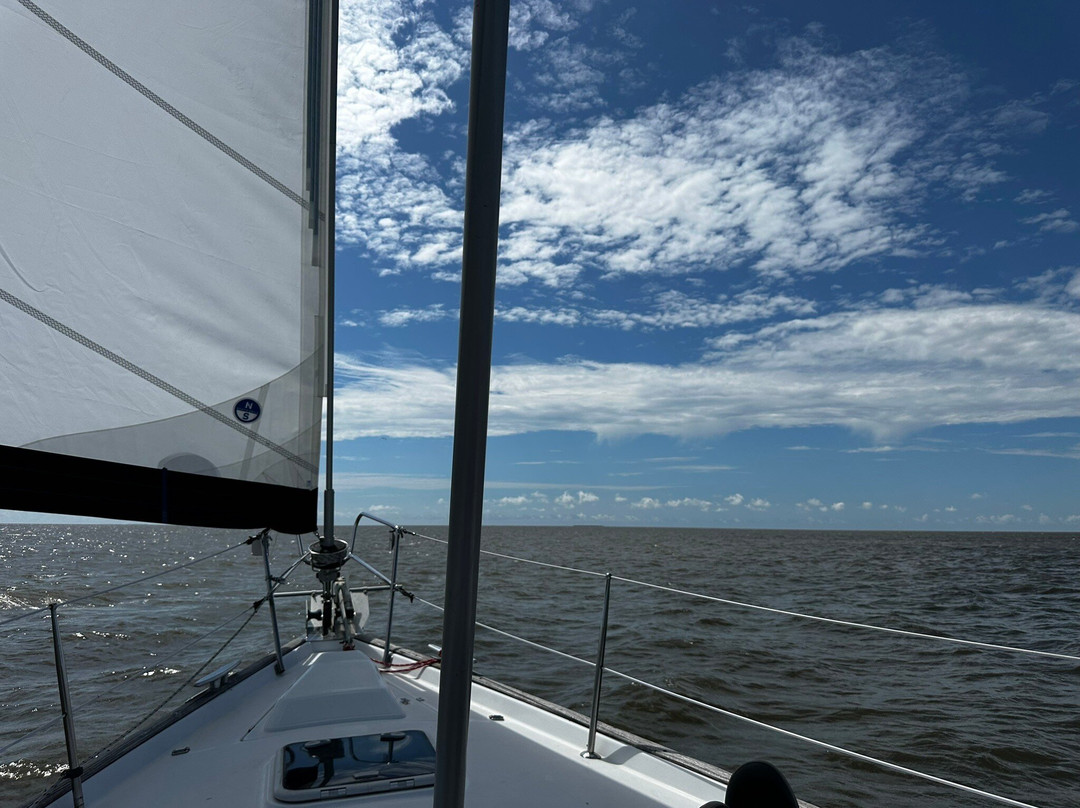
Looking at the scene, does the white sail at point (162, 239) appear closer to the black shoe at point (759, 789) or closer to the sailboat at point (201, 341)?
the sailboat at point (201, 341)

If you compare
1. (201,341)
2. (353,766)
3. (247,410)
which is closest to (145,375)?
(201,341)

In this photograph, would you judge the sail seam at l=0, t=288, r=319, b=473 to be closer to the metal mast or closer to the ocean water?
the metal mast

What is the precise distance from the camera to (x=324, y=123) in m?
2.22

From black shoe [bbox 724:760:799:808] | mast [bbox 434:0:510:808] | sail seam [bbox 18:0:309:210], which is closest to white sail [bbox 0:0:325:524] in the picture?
sail seam [bbox 18:0:309:210]

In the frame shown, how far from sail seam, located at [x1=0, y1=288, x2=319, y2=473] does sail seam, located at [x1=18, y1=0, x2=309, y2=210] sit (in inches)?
25.1

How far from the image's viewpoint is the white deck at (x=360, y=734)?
1771mm

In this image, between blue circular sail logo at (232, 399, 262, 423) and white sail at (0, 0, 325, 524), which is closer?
white sail at (0, 0, 325, 524)

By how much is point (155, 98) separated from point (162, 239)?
14.7 inches

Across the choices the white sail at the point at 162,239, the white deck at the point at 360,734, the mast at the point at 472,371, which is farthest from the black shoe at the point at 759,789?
the white sail at the point at 162,239

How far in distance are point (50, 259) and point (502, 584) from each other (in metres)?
10.8

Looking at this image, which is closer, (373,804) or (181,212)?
(373,804)

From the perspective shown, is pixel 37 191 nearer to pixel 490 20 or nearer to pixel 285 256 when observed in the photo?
pixel 285 256

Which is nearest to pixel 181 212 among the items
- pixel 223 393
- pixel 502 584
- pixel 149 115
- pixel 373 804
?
pixel 149 115

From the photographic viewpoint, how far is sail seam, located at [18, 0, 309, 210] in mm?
1636
